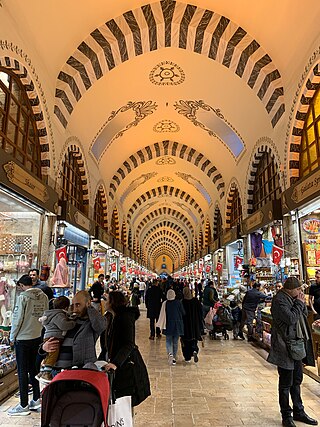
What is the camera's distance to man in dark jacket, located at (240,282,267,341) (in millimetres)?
6621

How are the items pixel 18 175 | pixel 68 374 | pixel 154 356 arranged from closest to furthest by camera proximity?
pixel 68 374, pixel 18 175, pixel 154 356

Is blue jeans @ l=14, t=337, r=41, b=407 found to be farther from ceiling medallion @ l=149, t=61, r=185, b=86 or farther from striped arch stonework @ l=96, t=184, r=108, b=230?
striped arch stonework @ l=96, t=184, r=108, b=230

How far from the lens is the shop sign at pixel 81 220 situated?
744 centimetres

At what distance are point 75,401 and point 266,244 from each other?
19.8ft

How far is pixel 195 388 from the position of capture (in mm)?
3998

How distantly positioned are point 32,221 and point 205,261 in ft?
41.2

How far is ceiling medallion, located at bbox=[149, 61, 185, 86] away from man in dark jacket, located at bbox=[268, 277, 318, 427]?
19.5 feet

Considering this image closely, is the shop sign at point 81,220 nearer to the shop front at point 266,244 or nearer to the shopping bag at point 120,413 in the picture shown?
the shop front at point 266,244

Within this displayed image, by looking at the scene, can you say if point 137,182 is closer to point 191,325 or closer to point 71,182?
point 71,182

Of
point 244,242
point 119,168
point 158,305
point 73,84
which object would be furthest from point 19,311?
point 119,168

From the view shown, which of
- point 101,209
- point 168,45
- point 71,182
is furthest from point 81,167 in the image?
point 168,45

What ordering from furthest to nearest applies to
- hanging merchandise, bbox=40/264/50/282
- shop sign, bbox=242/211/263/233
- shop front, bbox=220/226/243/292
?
shop front, bbox=220/226/243/292 < shop sign, bbox=242/211/263/233 < hanging merchandise, bbox=40/264/50/282

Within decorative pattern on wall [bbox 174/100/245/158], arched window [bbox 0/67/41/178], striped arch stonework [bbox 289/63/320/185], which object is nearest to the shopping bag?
arched window [bbox 0/67/41/178]

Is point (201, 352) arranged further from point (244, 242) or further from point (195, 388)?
point (244, 242)
